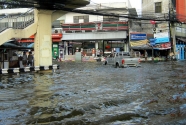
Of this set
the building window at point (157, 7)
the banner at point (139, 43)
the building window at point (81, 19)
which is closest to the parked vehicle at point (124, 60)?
the banner at point (139, 43)

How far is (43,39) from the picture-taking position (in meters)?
21.3

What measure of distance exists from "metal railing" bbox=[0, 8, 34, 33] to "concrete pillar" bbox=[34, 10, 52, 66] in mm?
856

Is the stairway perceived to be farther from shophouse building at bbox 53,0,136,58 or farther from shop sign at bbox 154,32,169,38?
shop sign at bbox 154,32,169,38

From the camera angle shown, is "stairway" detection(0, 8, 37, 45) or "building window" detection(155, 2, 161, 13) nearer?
"stairway" detection(0, 8, 37, 45)

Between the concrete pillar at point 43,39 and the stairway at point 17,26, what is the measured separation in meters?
0.56

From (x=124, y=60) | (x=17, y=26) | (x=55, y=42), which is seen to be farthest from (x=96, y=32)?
(x=17, y=26)

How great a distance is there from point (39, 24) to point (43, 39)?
130 centimetres

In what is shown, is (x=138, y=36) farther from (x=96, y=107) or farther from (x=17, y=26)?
(x=96, y=107)

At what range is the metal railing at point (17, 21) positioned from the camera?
20.4 m

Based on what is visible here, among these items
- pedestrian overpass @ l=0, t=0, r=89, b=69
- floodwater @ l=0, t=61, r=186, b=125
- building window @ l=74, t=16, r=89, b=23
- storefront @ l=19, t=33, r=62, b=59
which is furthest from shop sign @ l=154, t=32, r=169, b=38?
floodwater @ l=0, t=61, r=186, b=125

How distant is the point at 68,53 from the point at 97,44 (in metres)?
5.99

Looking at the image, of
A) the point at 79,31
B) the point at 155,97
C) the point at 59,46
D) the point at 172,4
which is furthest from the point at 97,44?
the point at 155,97

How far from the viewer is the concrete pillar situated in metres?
21.1

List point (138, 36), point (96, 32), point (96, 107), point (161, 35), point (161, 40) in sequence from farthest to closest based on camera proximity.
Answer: point (96, 32) < point (138, 36) < point (161, 35) < point (161, 40) < point (96, 107)
